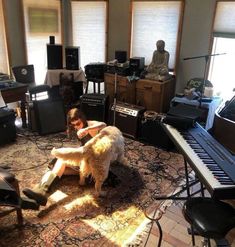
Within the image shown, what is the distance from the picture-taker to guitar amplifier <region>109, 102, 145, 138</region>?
385 centimetres

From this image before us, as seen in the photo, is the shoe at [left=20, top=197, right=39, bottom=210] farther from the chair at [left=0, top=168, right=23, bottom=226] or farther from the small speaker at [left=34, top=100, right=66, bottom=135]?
the small speaker at [left=34, top=100, right=66, bottom=135]

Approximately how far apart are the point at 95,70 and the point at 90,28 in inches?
41.5

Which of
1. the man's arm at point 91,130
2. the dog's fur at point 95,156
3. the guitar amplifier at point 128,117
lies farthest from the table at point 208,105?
the dog's fur at point 95,156

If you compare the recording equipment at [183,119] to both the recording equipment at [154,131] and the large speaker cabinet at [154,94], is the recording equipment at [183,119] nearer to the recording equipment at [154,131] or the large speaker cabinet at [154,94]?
the recording equipment at [154,131]

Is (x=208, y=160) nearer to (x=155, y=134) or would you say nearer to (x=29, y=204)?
(x=29, y=204)

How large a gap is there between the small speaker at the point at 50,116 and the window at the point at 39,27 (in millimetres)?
1218

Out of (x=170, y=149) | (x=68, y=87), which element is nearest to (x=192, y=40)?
(x=170, y=149)

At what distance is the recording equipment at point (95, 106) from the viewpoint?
4098 millimetres

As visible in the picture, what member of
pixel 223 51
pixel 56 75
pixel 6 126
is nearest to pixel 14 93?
pixel 6 126

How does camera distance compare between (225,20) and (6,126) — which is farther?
(225,20)

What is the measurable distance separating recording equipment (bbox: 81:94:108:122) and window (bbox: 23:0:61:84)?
4.58ft

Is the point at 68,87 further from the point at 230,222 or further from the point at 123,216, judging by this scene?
the point at 230,222

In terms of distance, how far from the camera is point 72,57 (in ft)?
14.8

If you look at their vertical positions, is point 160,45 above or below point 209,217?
above
